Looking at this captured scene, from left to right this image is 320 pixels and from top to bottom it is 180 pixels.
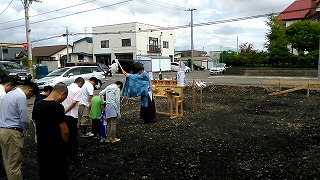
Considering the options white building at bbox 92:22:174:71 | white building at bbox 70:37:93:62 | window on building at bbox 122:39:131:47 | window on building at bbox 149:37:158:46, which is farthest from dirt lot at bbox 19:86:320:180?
white building at bbox 70:37:93:62

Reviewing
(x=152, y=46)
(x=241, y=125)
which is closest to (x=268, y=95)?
(x=241, y=125)

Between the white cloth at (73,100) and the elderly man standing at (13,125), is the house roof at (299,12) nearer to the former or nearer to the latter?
the white cloth at (73,100)

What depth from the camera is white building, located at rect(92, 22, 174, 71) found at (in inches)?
1848

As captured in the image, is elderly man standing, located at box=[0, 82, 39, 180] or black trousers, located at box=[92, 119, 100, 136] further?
black trousers, located at box=[92, 119, 100, 136]

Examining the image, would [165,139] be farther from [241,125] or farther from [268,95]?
[268,95]

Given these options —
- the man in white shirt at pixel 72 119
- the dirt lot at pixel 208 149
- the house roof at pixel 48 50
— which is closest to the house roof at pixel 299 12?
the dirt lot at pixel 208 149

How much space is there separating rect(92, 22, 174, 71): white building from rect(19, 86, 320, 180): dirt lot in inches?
1370

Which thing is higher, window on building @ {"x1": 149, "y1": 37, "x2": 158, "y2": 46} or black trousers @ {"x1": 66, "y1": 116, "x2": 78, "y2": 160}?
window on building @ {"x1": 149, "y1": 37, "x2": 158, "y2": 46}

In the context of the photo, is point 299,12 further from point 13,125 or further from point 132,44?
point 13,125

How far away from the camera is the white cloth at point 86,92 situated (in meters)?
6.84

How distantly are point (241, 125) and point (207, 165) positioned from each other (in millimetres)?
3798

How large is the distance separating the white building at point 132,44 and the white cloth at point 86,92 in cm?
3699

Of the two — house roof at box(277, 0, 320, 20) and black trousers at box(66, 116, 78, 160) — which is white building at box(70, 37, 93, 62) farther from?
black trousers at box(66, 116, 78, 160)

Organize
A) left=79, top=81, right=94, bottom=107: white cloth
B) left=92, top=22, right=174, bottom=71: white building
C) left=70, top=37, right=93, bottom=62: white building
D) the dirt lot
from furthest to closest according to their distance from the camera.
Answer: left=70, top=37, right=93, bottom=62: white building, left=92, top=22, right=174, bottom=71: white building, left=79, top=81, right=94, bottom=107: white cloth, the dirt lot
